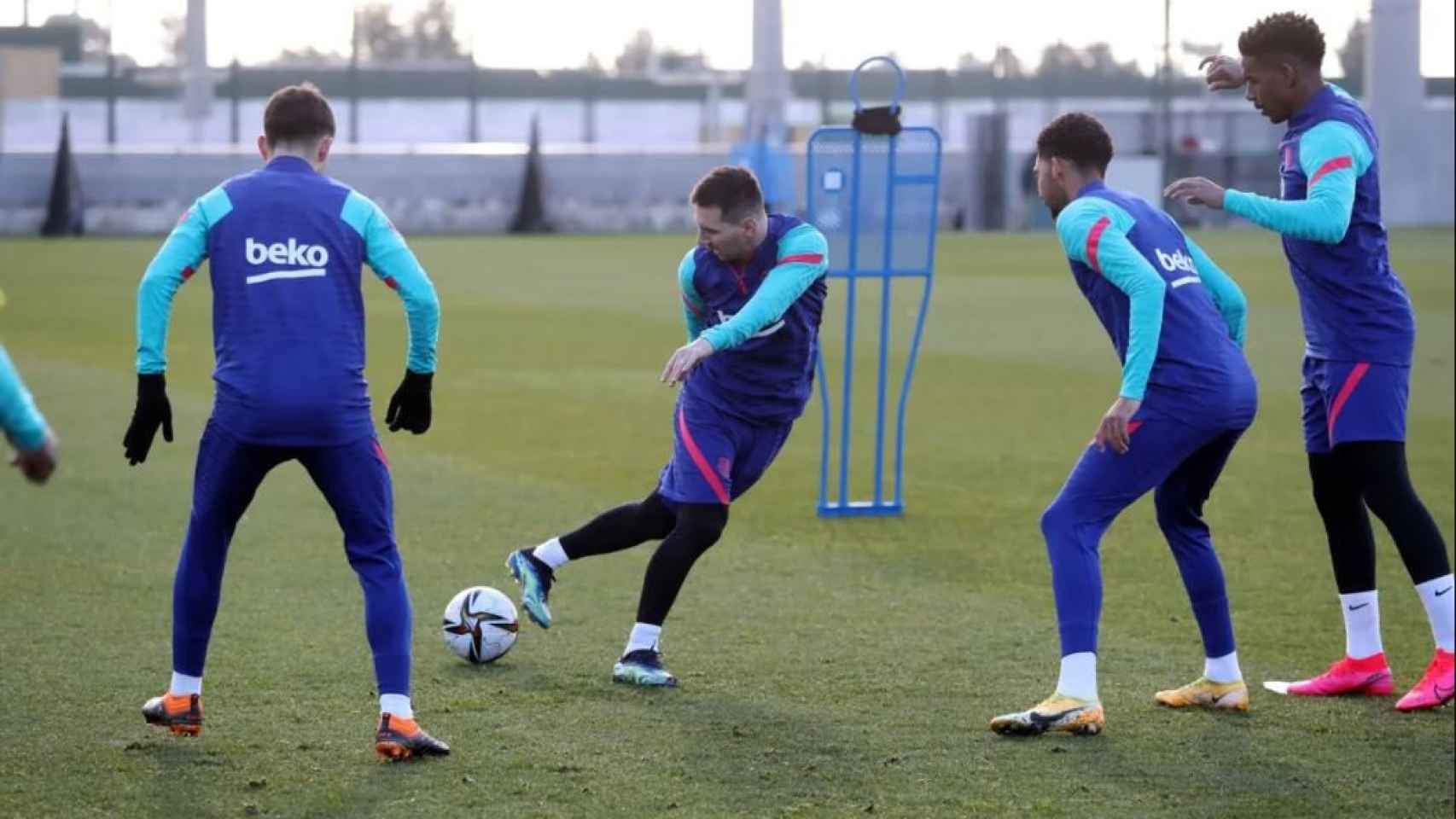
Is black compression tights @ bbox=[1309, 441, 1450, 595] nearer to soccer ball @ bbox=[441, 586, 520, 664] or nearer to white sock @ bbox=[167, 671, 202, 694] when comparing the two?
soccer ball @ bbox=[441, 586, 520, 664]

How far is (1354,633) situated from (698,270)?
2.49 metres

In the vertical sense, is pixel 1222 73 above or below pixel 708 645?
above

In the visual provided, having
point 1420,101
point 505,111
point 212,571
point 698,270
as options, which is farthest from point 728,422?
point 505,111

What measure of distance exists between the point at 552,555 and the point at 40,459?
317 centimetres

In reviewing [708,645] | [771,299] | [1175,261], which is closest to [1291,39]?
[1175,261]

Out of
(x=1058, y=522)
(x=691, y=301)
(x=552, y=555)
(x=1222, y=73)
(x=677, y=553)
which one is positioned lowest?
(x=552, y=555)

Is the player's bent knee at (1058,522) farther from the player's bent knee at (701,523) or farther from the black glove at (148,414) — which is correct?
the black glove at (148,414)

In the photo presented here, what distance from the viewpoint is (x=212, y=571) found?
5953mm

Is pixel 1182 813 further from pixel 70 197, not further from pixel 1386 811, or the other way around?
pixel 70 197

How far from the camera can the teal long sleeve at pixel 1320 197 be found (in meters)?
6.15

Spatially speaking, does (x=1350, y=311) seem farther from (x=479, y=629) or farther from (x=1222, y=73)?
(x=479, y=629)

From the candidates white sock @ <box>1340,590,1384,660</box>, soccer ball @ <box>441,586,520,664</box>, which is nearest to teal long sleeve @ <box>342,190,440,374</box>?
soccer ball @ <box>441,586,520,664</box>

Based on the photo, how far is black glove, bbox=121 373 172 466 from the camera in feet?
18.7

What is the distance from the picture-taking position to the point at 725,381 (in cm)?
706
